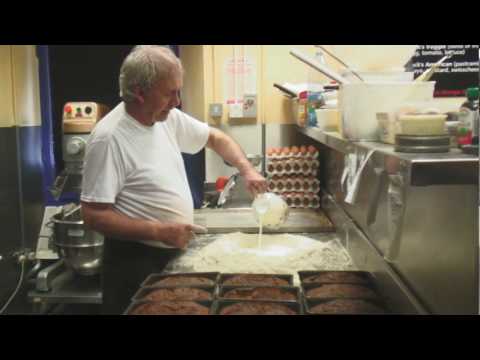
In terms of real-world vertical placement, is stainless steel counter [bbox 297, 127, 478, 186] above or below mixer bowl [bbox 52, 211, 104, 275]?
above

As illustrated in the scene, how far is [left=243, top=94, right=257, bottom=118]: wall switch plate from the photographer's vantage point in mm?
2652

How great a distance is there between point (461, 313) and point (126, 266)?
3.58 ft

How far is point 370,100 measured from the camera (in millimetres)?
1069

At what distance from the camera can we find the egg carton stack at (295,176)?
2385mm

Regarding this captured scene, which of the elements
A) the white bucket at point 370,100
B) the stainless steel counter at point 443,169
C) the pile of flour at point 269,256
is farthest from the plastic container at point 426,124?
the pile of flour at point 269,256

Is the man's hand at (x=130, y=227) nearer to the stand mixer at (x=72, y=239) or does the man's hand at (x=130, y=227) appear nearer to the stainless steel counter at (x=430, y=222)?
the stainless steel counter at (x=430, y=222)

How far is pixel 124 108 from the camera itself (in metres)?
1.51

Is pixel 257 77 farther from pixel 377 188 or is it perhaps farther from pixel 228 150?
pixel 377 188

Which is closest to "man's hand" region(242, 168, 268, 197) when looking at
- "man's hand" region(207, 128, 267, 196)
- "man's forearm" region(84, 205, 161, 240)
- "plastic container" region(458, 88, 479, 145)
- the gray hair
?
"man's hand" region(207, 128, 267, 196)

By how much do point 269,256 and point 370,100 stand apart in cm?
72

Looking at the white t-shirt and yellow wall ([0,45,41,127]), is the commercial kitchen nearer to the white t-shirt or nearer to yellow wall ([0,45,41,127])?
yellow wall ([0,45,41,127])

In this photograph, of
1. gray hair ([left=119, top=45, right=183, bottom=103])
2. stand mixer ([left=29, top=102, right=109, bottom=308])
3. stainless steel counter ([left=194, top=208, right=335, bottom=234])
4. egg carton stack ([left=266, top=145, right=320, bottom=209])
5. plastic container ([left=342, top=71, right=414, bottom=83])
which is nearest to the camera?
plastic container ([left=342, top=71, right=414, bottom=83])
